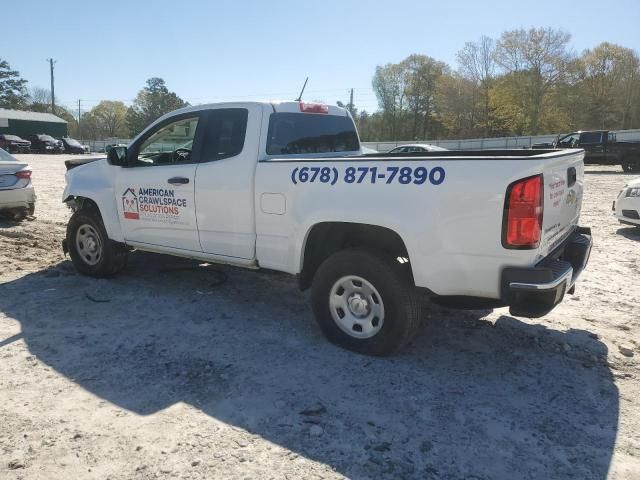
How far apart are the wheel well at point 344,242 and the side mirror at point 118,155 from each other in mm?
2522

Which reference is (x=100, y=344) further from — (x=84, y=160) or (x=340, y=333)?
(x=84, y=160)

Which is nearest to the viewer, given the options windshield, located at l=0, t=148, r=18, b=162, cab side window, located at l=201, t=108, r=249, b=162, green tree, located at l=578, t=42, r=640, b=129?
cab side window, located at l=201, t=108, r=249, b=162

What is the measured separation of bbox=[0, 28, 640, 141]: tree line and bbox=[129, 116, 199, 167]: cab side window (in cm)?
5778

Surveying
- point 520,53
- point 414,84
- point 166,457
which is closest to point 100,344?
point 166,457

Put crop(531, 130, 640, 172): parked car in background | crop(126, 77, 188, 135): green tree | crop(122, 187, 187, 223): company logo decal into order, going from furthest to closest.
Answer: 1. crop(126, 77, 188, 135): green tree
2. crop(531, 130, 640, 172): parked car in background
3. crop(122, 187, 187, 223): company logo decal

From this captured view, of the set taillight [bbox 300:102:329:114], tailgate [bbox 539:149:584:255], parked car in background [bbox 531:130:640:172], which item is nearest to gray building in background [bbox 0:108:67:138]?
parked car in background [bbox 531:130:640:172]

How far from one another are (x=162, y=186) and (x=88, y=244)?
1571mm

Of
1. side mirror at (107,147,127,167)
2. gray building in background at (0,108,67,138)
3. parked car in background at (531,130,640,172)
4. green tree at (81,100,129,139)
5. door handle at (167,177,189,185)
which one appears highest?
green tree at (81,100,129,139)

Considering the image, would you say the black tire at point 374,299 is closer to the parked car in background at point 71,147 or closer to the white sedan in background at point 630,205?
the white sedan in background at point 630,205

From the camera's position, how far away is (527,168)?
305cm

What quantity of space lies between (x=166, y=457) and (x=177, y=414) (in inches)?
16.9

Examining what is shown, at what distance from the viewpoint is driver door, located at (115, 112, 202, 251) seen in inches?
191

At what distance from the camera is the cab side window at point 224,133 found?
15.0 ft

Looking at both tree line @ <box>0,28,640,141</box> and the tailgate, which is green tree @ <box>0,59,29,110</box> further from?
the tailgate
